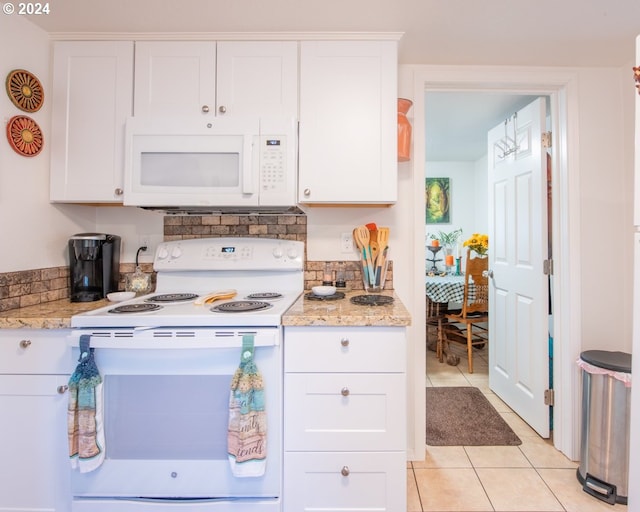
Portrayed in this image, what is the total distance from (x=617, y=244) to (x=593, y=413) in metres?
0.92

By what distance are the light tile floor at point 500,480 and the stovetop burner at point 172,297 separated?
4.67 ft

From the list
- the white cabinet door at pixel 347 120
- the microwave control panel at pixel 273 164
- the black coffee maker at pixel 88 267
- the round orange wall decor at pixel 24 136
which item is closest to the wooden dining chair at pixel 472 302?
the white cabinet door at pixel 347 120

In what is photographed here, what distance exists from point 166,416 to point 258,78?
152cm

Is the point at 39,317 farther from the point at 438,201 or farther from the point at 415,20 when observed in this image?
the point at 438,201

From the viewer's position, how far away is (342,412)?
1205 mm

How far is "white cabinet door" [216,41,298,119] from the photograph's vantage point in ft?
4.99

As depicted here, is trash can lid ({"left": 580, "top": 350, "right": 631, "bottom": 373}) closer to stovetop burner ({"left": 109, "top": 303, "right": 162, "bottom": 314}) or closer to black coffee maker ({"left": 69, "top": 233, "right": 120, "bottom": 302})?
stovetop burner ({"left": 109, "top": 303, "right": 162, "bottom": 314})

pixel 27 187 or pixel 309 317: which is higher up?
pixel 27 187

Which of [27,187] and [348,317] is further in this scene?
[27,187]

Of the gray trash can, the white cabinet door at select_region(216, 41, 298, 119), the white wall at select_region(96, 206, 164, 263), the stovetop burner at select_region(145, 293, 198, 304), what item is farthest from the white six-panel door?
the white wall at select_region(96, 206, 164, 263)

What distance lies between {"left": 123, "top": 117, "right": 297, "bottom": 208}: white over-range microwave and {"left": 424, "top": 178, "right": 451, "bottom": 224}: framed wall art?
3.27 meters

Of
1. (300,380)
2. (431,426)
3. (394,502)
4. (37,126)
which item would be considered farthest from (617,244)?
(37,126)

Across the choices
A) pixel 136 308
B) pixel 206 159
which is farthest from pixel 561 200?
pixel 136 308

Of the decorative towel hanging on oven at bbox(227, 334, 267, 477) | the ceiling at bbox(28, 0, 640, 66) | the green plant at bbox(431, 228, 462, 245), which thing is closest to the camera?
the decorative towel hanging on oven at bbox(227, 334, 267, 477)
